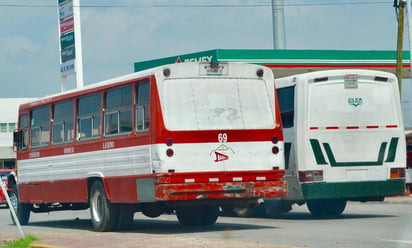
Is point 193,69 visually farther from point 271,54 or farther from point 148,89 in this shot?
point 271,54

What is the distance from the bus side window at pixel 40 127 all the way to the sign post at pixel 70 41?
14.0 meters

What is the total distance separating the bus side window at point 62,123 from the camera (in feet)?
64.7

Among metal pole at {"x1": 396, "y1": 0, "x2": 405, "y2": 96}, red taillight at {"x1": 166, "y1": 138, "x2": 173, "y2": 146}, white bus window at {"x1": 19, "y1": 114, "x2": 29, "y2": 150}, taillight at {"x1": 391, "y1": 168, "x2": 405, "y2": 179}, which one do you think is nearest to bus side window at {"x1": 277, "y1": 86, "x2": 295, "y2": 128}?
taillight at {"x1": 391, "y1": 168, "x2": 405, "y2": 179}

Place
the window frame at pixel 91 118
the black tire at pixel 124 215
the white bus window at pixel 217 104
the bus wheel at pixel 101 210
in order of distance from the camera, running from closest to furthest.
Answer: the white bus window at pixel 217 104 → the bus wheel at pixel 101 210 → the black tire at pixel 124 215 → the window frame at pixel 91 118

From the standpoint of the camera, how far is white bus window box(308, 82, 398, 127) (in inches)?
782

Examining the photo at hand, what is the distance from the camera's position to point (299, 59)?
149 feet

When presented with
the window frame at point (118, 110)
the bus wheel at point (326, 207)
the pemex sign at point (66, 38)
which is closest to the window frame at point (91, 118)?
the window frame at point (118, 110)

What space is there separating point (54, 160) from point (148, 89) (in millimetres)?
4263

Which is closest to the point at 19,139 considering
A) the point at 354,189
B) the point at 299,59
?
the point at 354,189

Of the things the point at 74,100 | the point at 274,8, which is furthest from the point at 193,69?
the point at 274,8

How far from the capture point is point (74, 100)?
1958 centimetres

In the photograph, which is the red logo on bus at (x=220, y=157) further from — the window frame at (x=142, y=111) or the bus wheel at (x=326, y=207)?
the bus wheel at (x=326, y=207)

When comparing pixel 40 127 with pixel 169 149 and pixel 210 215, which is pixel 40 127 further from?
pixel 169 149

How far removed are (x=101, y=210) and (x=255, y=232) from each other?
303 centimetres
